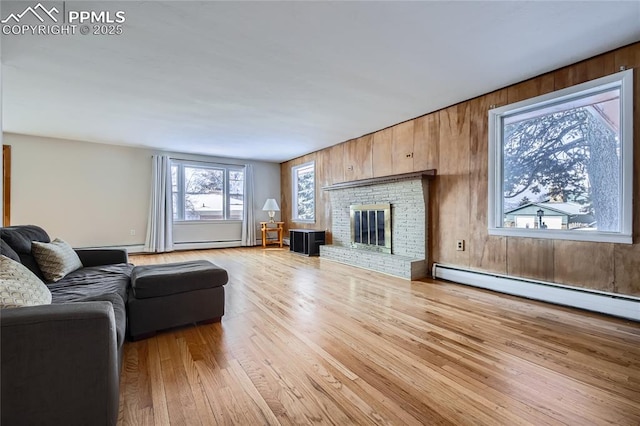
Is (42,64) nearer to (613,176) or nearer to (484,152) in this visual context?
(484,152)

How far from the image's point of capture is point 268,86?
324 centimetres

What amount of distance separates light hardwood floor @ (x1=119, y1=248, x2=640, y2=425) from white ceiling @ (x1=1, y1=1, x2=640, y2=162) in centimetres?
A: 231

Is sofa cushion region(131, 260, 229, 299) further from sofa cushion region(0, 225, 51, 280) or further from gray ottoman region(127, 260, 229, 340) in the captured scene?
sofa cushion region(0, 225, 51, 280)

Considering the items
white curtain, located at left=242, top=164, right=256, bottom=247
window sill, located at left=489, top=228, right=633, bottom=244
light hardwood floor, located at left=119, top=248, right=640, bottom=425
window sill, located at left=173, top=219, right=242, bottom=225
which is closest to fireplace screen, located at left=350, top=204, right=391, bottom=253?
window sill, located at left=489, top=228, right=633, bottom=244

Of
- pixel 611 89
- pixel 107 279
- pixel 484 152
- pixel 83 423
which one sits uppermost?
pixel 611 89

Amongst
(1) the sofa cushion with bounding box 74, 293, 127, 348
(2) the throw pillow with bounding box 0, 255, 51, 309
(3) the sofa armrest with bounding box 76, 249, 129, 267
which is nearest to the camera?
(2) the throw pillow with bounding box 0, 255, 51, 309

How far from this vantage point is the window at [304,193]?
705 cm

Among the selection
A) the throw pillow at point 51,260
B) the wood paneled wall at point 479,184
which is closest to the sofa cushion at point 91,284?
the throw pillow at point 51,260

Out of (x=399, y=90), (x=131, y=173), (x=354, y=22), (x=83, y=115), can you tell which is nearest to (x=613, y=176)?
(x=399, y=90)

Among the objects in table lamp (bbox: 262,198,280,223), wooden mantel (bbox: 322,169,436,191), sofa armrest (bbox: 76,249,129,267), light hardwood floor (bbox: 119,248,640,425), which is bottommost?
light hardwood floor (bbox: 119,248,640,425)

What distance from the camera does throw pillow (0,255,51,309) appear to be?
3.76ft

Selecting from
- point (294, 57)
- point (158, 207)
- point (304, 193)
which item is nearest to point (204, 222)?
point (158, 207)

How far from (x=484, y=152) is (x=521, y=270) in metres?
1.42

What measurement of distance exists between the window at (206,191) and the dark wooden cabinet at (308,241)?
1917 mm
